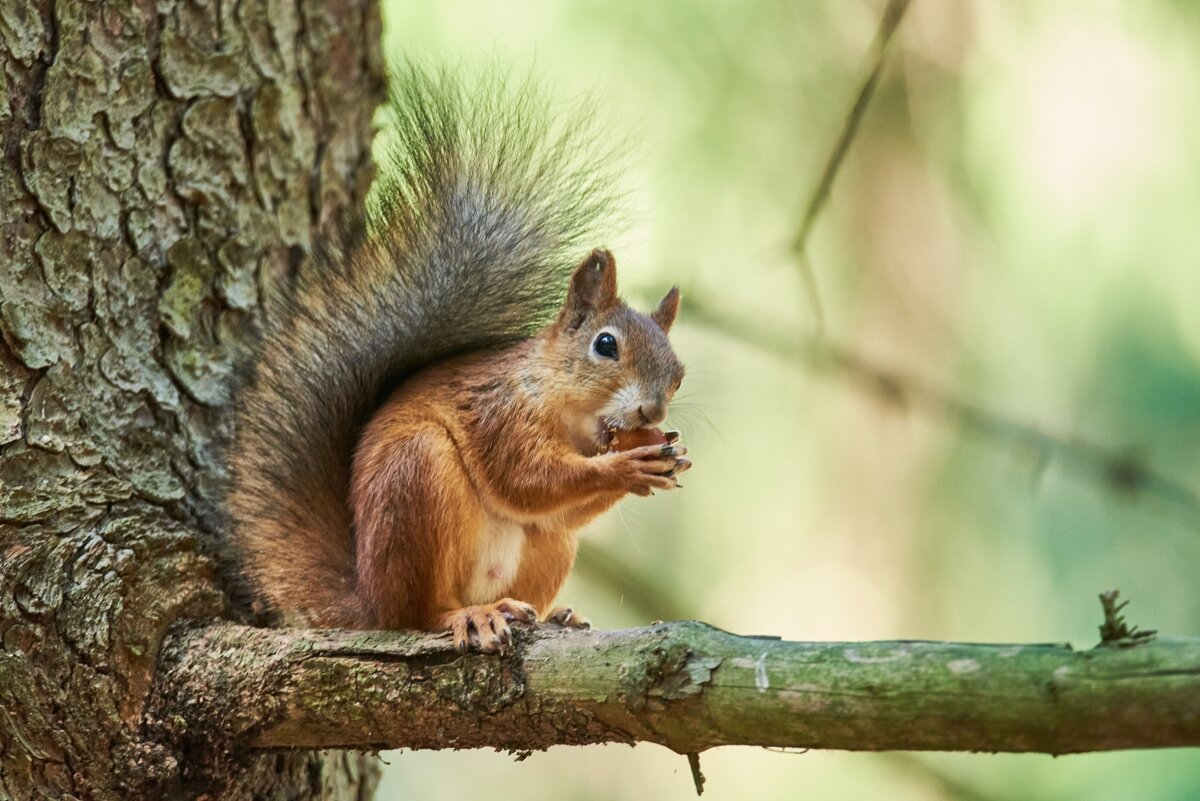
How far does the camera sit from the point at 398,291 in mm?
1810

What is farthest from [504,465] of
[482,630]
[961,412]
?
[961,412]

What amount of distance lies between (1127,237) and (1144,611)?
0.70m

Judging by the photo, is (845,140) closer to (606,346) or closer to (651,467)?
(606,346)

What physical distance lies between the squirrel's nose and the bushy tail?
1.05 ft

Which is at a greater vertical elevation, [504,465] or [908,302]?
[908,302]

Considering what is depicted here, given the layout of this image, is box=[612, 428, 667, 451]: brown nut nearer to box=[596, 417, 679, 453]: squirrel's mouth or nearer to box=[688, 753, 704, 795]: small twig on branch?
box=[596, 417, 679, 453]: squirrel's mouth

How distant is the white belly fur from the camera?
1.74 meters

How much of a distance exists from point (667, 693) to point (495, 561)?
0.64 meters

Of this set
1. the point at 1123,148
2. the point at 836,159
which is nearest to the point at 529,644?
the point at 836,159

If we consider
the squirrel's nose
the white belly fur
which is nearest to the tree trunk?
the white belly fur

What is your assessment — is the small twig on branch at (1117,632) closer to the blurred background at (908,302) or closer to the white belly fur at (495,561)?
the white belly fur at (495,561)

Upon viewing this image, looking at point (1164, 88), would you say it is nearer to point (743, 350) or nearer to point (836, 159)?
point (836, 159)

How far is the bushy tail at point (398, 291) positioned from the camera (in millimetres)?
1692

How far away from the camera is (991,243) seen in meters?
2.48
